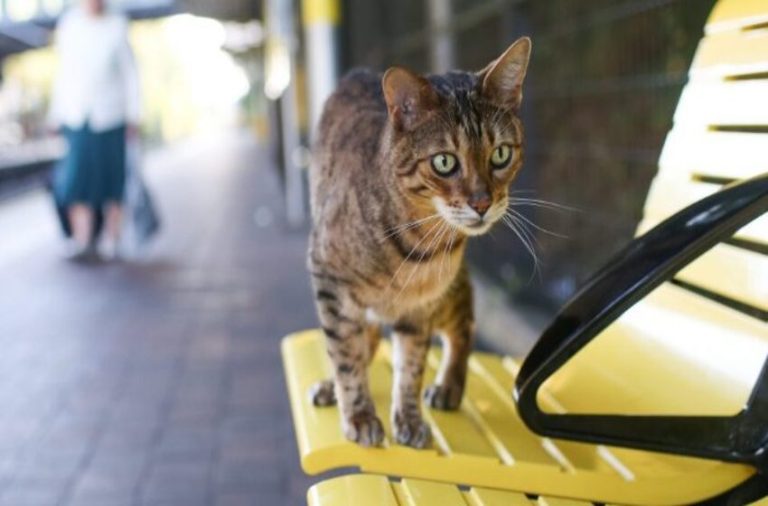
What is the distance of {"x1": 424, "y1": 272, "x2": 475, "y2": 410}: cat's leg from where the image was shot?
2180mm

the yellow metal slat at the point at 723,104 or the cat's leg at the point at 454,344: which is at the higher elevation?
the yellow metal slat at the point at 723,104

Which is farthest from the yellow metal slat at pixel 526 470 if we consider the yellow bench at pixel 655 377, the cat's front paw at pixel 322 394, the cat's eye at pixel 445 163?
the cat's eye at pixel 445 163

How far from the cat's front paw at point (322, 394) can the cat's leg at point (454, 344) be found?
0.76 feet

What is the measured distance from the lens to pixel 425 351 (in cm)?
215

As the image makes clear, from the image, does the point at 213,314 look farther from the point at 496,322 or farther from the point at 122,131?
the point at 122,131

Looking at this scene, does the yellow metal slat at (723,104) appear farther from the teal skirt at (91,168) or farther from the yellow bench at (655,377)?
the teal skirt at (91,168)

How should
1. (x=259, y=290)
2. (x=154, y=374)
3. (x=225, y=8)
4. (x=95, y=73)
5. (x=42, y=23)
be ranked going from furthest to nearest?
(x=225, y=8) < (x=42, y=23) < (x=95, y=73) < (x=259, y=290) < (x=154, y=374)

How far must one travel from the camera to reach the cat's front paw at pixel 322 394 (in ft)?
7.07

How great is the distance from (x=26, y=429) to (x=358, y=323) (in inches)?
79.9

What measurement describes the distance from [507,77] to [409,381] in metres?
0.74

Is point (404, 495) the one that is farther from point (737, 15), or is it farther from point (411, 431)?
point (737, 15)

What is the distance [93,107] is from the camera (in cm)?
672

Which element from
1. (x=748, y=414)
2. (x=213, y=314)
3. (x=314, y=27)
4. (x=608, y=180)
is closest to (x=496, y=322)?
(x=608, y=180)

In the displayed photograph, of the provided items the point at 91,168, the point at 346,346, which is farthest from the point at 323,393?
the point at 91,168
